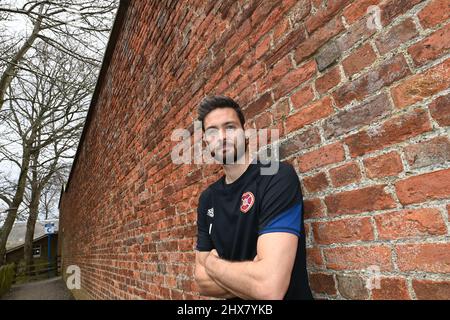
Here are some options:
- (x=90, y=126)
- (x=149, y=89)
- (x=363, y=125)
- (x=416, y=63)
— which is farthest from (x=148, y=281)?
(x=90, y=126)

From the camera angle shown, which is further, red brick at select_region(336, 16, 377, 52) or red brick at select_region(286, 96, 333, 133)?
red brick at select_region(286, 96, 333, 133)

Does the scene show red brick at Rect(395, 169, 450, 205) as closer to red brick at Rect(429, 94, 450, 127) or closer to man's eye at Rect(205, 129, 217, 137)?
red brick at Rect(429, 94, 450, 127)

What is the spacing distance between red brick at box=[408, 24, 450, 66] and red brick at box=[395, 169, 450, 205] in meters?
0.36

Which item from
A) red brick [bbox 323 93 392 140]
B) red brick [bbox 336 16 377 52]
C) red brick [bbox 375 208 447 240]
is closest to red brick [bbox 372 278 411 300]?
red brick [bbox 375 208 447 240]

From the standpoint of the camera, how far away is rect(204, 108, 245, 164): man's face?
1620 millimetres

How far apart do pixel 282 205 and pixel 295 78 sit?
2.12 feet

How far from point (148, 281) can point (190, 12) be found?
2689mm

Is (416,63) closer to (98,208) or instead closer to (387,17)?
(387,17)

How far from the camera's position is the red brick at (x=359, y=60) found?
118 centimetres

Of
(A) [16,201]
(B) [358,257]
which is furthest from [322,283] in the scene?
(A) [16,201]

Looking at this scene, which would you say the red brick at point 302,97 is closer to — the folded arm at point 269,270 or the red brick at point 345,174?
the red brick at point 345,174

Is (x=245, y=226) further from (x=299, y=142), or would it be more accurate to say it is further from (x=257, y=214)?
(x=299, y=142)

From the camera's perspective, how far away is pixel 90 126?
8.04 metres

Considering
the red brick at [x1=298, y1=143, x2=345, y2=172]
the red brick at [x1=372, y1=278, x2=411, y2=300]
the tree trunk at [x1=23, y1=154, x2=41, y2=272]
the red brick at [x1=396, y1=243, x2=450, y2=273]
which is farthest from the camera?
the tree trunk at [x1=23, y1=154, x2=41, y2=272]
